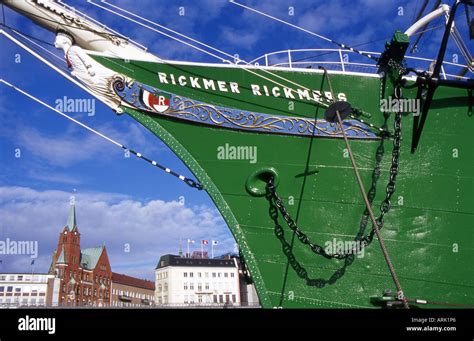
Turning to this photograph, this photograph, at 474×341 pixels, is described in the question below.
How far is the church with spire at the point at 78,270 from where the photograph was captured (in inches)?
2901

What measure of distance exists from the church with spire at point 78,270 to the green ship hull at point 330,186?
68.8 metres

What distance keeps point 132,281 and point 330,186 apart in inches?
3317

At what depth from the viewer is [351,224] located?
8.13 metres

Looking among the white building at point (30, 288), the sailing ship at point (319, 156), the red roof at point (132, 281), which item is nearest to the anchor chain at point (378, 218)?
the sailing ship at point (319, 156)

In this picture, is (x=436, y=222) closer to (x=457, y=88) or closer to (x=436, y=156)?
(x=436, y=156)

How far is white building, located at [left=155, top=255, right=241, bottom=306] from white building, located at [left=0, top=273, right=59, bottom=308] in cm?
1677

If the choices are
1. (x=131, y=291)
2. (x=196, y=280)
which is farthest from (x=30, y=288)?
(x=196, y=280)

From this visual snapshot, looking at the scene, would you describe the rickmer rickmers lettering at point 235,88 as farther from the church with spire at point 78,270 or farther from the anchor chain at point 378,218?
the church with spire at point 78,270

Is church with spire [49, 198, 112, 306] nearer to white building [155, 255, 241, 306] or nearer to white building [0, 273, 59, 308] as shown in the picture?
white building [0, 273, 59, 308]

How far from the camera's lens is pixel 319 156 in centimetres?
835

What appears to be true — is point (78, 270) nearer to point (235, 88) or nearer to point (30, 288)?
point (30, 288)

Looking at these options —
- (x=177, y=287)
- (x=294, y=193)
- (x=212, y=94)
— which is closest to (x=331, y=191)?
(x=294, y=193)

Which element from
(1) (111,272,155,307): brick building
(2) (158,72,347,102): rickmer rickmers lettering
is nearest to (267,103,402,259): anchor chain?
(2) (158,72,347,102): rickmer rickmers lettering
